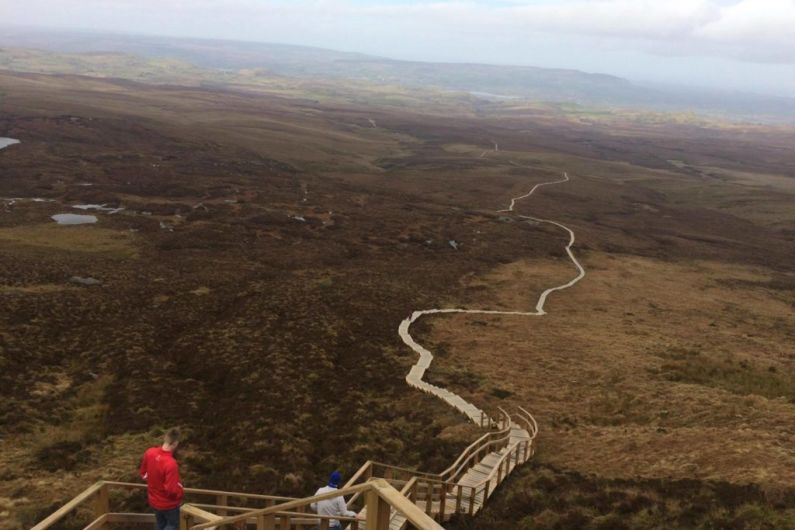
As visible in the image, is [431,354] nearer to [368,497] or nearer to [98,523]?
[98,523]

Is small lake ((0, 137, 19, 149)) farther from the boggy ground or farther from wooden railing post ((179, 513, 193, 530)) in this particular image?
wooden railing post ((179, 513, 193, 530))

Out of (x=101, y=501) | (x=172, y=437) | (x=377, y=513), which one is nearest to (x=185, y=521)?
(x=101, y=501)

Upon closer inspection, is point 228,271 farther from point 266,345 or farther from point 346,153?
point 346,153

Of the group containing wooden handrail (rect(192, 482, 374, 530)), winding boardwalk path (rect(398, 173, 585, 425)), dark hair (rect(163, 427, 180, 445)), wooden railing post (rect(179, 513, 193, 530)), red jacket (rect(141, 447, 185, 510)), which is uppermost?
wooden handrail (rect(192, 482, 374, 530))

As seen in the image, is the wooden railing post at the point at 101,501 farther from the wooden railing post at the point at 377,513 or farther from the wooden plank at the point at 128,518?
the wooden railing post at the point at 377,513

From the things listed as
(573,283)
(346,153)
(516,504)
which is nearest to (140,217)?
(573,283)

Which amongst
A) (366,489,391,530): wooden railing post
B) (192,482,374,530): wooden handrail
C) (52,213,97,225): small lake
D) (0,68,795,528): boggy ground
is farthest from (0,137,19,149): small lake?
(366,489,391,530): wooden railing post
